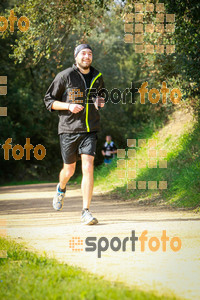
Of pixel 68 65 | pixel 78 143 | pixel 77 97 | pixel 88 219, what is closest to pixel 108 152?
pixel 68 65

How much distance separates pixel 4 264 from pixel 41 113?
26.8 m

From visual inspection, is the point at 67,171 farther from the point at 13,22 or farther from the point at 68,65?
the point at 68,65

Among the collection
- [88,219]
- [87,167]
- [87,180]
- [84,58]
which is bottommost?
[88,219]

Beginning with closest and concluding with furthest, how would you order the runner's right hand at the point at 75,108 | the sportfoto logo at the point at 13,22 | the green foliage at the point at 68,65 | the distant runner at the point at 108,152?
the runner's right hand at the point at 75,108 < the green foliage at the point at 68,65 < the sportfoto logo at the point at 13,22 < the distant runner at the point at 108,152

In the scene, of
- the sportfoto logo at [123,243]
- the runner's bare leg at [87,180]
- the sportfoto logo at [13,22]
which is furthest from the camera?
the sportfoto logo at [13,22]

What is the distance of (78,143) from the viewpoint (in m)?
7.65

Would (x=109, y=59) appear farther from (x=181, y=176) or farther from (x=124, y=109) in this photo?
(x=181, y=176)

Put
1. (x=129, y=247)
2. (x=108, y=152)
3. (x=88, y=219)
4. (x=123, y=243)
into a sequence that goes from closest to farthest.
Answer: (x=129, y=247)
(x=123, y=243)
(x=88, y=219)
(x=108, y=152)

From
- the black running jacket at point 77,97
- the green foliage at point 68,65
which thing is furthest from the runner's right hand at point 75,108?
the green foliage at point 68,65

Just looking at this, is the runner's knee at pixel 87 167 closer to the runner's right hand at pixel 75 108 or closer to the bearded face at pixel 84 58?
the runner's right hand at pixel 75 108

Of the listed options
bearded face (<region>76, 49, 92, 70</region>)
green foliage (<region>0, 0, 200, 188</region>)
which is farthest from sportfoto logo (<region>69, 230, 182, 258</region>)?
green foliage (<region>0, 0, 200, 188</region>)

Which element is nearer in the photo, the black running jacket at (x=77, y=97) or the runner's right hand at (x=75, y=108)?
the runner's right hand at (x=75, y=108)

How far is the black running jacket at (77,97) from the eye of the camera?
7410 millimetres

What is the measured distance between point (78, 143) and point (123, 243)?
2.27 meters
